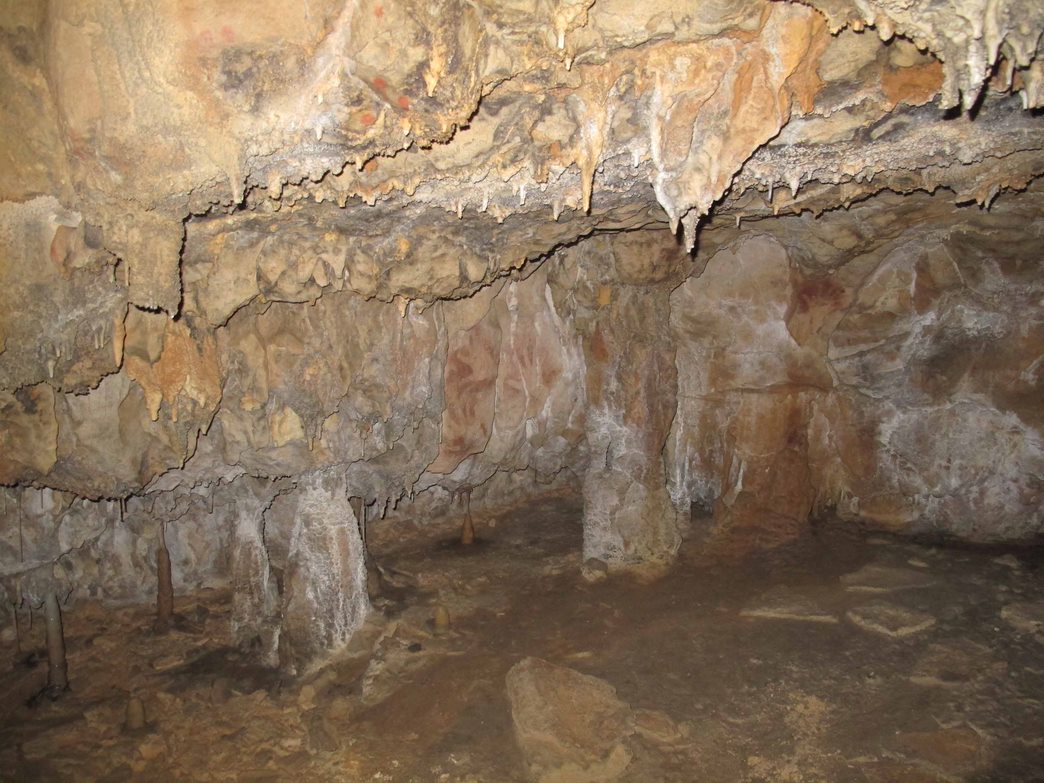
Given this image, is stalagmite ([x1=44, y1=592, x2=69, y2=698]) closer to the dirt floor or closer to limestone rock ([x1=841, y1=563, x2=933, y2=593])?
the dirt floor

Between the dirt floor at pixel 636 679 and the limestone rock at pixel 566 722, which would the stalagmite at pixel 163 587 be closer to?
the dirt floor at pixel 636 679

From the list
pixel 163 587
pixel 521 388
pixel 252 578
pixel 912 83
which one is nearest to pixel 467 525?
pixel 521 388

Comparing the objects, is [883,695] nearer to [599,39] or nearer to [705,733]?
[705,733]

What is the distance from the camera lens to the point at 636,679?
696 cm

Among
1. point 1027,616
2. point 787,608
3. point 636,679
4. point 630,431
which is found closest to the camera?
point 636,679

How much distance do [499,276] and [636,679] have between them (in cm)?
434

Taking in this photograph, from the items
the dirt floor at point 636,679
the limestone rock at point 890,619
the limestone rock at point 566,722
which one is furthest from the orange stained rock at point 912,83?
the limestone rock at point 890,619

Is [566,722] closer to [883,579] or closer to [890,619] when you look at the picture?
[890,619]

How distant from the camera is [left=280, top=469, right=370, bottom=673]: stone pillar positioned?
Result: 7453 mm

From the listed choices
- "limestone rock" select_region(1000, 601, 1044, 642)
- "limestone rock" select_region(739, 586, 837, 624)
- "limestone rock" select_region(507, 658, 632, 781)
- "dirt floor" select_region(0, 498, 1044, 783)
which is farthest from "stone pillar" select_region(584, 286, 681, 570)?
"limestone rock" select_region(1000, 601, 1044, 642)

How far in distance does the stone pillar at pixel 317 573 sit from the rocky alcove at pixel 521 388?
0.03 meters

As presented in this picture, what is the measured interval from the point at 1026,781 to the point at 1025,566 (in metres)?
4.33

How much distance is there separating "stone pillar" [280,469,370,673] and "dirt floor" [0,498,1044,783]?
0.29m

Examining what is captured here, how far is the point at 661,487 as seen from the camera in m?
9.39
